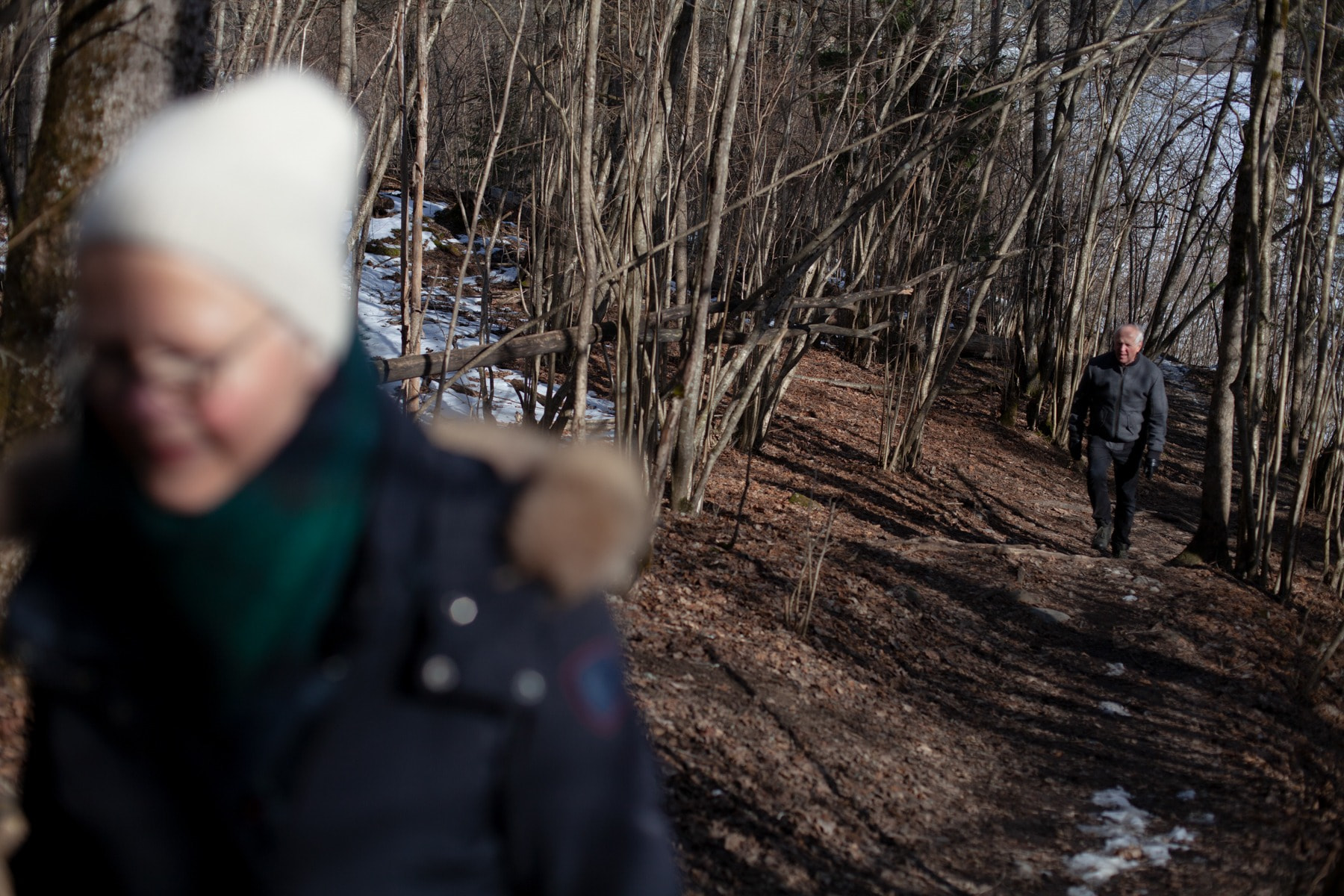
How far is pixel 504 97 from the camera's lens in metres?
5.20

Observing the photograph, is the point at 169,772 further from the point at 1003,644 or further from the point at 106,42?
the point at 1003,644

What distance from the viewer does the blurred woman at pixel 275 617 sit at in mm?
939

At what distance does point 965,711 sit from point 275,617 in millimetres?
5120

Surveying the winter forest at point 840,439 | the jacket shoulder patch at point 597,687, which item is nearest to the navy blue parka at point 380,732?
the jacket shoulder patch at point 597,687

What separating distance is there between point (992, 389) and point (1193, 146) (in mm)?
4248

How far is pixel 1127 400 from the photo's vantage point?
8.10m

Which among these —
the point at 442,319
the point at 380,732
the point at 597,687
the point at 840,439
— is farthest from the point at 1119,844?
the point at 442,319

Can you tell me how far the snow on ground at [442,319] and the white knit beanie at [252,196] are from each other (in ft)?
17.0

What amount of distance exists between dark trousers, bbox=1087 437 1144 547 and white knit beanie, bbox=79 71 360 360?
7.95 metres

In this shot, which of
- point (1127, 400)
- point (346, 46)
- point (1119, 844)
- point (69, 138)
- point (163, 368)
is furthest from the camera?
point (1127, 400)

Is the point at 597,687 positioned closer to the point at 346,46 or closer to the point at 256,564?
the point at 256,564

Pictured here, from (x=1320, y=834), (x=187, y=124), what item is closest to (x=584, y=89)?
(x=187, y=124)

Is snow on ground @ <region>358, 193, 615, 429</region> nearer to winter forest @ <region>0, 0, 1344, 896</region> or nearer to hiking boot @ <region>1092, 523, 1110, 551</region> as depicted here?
winter forest @ <region>0, 0, 1344, 896</region>

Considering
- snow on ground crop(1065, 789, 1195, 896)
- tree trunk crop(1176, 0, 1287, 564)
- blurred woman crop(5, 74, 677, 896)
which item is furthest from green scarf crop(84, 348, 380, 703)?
tree trunk crop(1176, 0, 1287, 564)
